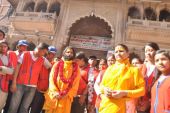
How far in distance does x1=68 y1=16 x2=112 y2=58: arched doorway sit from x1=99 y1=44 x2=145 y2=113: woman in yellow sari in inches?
404

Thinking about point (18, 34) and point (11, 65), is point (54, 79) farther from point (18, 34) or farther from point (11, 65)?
point (18, 34)

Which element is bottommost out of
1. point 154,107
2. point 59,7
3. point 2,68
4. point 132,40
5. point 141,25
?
→ point 154,107

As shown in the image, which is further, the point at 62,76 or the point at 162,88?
the point at 62,76

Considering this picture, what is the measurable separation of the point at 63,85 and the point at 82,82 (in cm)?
84

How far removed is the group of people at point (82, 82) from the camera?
2936 mm

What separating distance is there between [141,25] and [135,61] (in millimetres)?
8325

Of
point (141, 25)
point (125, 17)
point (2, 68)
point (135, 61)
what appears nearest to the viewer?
point (2, 68)

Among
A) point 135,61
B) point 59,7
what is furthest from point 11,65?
point 59,7

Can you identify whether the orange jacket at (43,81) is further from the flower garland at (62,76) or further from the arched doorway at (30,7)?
the arched doorway at (30,7)

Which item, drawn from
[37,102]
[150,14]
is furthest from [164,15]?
[37,102]

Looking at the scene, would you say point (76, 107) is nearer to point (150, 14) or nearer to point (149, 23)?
point (149, 23)

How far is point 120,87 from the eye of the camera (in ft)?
9.91

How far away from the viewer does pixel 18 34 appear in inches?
553

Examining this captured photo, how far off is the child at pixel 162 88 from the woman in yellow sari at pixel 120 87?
242mm
